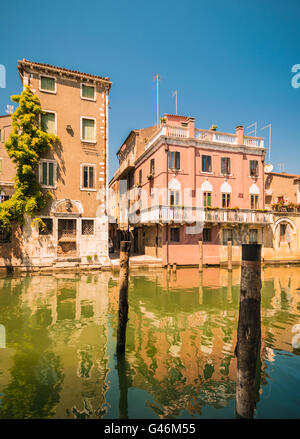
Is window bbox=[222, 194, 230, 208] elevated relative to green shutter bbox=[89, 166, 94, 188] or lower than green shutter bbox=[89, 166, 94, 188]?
lower

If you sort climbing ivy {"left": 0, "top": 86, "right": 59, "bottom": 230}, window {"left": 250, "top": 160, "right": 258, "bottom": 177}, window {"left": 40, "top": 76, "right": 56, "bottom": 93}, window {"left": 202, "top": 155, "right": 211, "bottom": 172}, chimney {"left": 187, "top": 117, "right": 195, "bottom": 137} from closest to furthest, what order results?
climbing ivy {"left": 0, "top": 86, "right": 59, "bottom": 230}
window {"left": 40, "top": 76, "right": 56, "bottom": 93}
chimney {"left": 187, "top": 117, "right": 195, "bottom": 137}
window {"left": 202, "top": 155, "right": 211, "bottom": 172}
window {"left": 250, "top": 160, "right": 258, "bottom": 177}

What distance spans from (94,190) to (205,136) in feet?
34.8

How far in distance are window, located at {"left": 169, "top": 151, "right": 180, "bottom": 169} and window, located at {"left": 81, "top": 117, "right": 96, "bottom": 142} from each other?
6134mm

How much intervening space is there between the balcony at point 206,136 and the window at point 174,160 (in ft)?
4.34

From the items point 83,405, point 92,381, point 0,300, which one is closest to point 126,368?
point 92,381

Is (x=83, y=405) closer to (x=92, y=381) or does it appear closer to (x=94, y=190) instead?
(x=92, y=381)

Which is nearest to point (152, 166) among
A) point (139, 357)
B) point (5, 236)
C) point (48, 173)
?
point (48, 173)

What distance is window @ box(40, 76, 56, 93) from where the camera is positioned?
60.6 ft

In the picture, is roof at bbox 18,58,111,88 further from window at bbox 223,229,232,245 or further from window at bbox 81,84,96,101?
window at bbox 223,229,232,245

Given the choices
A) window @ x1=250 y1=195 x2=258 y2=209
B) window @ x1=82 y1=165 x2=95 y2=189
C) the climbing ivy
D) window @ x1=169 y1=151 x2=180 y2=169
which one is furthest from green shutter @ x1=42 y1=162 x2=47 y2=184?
window @ x1=250 y1=195 x2=258 y2=209

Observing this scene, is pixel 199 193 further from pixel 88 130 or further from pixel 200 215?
pixel 88 130

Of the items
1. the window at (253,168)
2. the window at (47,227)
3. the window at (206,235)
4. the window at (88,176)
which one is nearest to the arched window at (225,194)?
the window at (206,235)

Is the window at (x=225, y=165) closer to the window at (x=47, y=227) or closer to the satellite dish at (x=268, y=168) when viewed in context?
the satellite dish at (x=268, y=168)

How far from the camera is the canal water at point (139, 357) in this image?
15.1 feet
